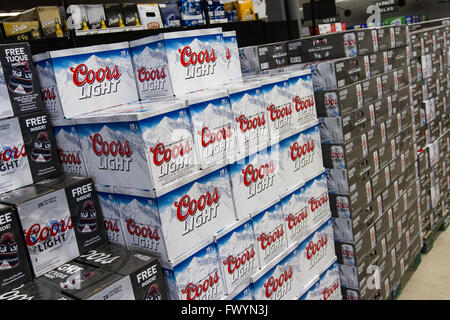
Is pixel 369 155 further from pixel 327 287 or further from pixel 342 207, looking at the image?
pixel 327 287

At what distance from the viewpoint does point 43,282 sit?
179 cm

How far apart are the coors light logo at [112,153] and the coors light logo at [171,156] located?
125 mm

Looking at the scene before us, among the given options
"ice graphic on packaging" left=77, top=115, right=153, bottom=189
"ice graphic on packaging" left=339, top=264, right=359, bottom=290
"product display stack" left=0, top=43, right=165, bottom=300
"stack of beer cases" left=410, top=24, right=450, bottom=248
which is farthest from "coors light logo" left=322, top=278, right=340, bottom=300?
"stack of beer cases" left=410, top=24, right=450, bottom=248

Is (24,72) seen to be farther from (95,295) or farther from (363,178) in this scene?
(363,178)

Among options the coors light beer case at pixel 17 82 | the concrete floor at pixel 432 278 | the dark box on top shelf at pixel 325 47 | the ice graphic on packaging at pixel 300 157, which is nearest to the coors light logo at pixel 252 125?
the ice graphic on packaging at pixel 300 157

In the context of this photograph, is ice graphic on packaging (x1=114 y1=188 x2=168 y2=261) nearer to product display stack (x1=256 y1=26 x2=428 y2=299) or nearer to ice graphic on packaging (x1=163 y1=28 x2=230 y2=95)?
ice graphic on packaging (x1=163 y1=28 x2=230 y2=95)

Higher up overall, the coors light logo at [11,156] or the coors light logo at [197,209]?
the coors light logo at [11,156]

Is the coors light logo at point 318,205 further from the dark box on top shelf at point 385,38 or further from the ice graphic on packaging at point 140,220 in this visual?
the dark box on top shelf at point 385,38

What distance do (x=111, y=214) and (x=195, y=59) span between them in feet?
3.24

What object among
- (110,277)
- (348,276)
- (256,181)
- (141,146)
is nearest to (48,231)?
(110,277)

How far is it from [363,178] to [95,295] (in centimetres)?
235

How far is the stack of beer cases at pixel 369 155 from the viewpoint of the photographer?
3070mm
